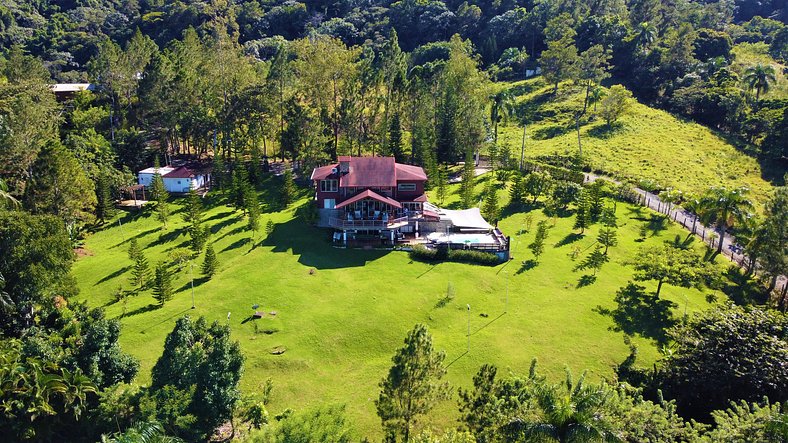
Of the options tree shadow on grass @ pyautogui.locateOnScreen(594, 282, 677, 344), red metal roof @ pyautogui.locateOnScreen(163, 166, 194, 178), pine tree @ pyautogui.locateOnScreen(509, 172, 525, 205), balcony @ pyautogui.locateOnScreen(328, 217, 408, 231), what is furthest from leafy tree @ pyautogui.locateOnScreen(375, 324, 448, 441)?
red metal roof @ pyautogui.locateOnScreen(163, 166, 194, 178)

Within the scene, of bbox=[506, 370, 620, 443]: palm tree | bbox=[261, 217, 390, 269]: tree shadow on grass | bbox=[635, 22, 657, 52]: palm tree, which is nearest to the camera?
bbox=[506, 370, 620, 443]: palm tree

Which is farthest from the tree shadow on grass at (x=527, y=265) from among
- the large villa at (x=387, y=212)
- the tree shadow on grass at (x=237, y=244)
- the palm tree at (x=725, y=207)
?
the tree shadow on grass at (x=237, y=244)

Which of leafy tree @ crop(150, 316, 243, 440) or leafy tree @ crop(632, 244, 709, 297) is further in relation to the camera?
leafy tree @ crop(632, 244, 709, 297)

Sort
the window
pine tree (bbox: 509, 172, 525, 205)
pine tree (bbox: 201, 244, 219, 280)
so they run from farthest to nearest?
pine tree (bbox: 509, 172, 525, 205) < the window < pine tree (bbox: 201, 244, 219, 280)

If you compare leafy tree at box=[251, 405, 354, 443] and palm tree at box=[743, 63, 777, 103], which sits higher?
palm tree at box=[743, 63, 777, 103]

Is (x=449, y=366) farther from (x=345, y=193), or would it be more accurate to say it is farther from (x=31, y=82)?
(x=31, y=82)

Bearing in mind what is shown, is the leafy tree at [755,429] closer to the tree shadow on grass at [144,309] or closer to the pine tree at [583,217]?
the pine tree at [583,217]

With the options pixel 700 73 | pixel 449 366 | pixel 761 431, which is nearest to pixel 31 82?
pixel 449 366

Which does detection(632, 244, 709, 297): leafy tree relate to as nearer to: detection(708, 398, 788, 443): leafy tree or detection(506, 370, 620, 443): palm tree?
detection(708, 398, 788, 443): leafy tree

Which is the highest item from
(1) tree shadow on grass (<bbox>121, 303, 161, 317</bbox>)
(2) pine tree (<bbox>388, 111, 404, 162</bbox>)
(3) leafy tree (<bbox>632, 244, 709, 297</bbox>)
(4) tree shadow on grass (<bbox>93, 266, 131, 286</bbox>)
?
(2) pine tree (<bbox>388, 111, 404, 162</bbox>)
